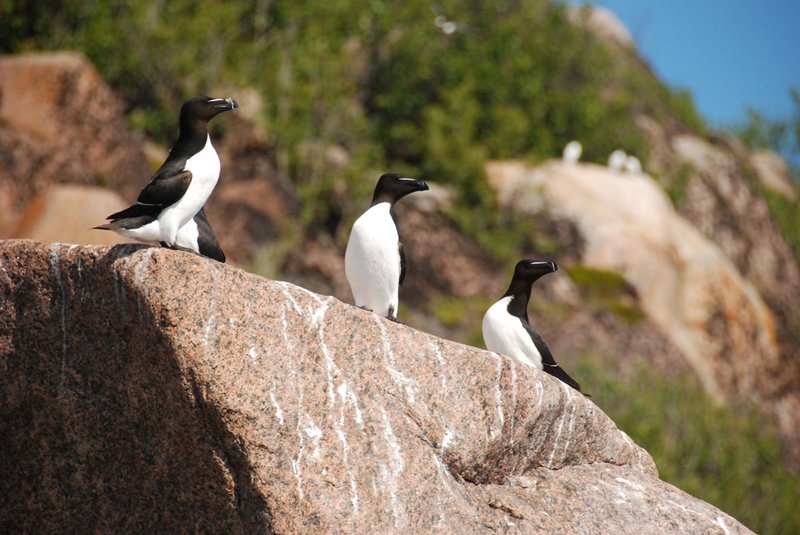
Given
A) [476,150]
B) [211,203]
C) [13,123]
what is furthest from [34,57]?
[476,150]

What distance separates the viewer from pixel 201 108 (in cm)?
736

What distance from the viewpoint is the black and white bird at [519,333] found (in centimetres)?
926

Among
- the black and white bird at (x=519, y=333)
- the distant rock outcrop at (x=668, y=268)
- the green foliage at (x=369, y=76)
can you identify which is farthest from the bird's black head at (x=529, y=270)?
the distant rock outcrop at (x=668, y=268)

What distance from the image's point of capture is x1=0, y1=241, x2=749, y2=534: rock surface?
22.4 feet

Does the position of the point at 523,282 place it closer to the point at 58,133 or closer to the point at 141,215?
the point at 141,215

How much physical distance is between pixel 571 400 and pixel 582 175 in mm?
21900

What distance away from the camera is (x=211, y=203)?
22.7 m

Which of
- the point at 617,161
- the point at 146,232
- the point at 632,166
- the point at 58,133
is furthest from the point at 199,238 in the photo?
the point at 617,161

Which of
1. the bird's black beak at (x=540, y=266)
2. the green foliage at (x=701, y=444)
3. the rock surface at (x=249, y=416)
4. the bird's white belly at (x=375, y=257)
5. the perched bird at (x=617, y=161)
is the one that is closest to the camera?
the rock surface at (x=249, y=416)

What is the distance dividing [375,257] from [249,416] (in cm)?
225

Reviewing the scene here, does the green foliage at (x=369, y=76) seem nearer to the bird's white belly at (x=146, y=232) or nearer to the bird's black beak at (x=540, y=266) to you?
the bird's black beak at (x=540, y=266)

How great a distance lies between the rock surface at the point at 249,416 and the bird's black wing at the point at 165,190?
0.33 m

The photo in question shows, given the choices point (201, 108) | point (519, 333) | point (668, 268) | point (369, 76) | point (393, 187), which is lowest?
point (668, 268)

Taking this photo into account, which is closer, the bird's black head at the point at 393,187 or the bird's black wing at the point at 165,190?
the bird's black wing at the point at 165,190
